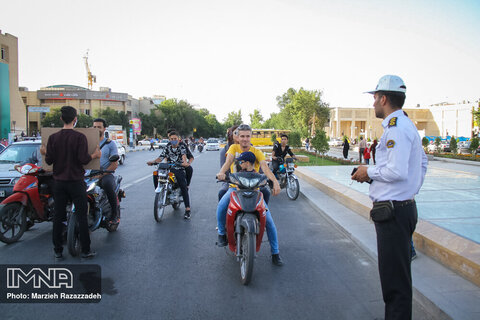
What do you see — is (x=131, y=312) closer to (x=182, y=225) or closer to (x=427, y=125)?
(x=182, y=225)

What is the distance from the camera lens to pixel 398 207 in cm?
274

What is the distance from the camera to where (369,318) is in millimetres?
3289

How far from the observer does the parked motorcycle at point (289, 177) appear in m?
9.90

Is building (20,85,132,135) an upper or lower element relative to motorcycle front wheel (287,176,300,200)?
upper

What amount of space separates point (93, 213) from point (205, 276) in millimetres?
2219

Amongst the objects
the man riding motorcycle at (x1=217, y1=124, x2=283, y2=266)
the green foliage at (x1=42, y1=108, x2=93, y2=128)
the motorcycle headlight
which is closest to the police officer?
the man riding motorcycle at (x1=217, y1=124, x2=283, y2=266)

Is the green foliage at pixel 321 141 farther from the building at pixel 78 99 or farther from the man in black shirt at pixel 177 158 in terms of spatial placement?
the building at pixel 78 99

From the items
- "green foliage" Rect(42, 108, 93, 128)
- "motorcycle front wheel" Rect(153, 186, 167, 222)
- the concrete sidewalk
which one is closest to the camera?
the concrete sidewalk

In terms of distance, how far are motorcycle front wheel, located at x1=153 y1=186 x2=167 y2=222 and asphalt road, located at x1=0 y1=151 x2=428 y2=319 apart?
0.17 metres

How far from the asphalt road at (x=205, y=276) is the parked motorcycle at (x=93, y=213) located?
213mm

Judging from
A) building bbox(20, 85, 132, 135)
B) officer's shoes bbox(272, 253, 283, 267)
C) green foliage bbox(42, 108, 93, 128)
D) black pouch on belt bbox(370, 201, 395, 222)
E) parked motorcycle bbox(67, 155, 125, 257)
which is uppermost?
building bbox(20, 85, 132, 135)

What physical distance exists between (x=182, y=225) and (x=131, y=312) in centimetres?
341

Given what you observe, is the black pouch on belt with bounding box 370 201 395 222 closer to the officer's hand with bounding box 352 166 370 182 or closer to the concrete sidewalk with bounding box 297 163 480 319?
the officer's hand with bounding box 352 166 370 182

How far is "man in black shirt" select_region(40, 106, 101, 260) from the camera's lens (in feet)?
14.5
